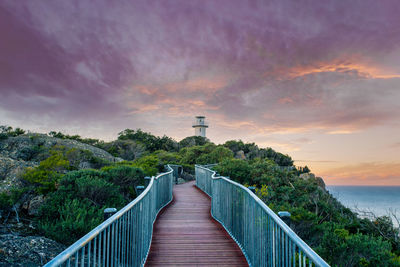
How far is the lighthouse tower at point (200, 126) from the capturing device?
59469 millimetres

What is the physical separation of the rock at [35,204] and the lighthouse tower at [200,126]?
4716 centimetres

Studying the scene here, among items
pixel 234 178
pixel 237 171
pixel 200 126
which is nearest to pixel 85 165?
pixel 234 178

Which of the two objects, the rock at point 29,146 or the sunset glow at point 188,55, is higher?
the sunset glow at point 188,55

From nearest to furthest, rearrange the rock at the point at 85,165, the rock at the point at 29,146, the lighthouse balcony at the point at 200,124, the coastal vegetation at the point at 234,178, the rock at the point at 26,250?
1. the rock at the point at 26,250
2. the coastal vegetation at the point at 234,178
3. the rock at the point at 85,165
4. the rock at the point at 29,146
5. the lighthouse balcony at the point at 200,124

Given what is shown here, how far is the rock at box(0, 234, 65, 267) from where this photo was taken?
20.5 feet

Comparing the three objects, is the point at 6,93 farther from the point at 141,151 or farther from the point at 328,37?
the point at 328,37

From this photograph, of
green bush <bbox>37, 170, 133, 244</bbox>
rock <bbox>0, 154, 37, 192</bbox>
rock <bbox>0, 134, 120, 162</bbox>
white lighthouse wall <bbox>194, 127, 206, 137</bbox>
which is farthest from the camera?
white lighthouse wall <bbox>194, 127, 206, 137</bbox>

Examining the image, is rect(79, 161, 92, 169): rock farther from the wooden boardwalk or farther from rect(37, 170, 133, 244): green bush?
the wooden boardwalk

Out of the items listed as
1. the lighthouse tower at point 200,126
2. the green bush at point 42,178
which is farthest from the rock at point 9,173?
the lighthouse tower at point 200,126

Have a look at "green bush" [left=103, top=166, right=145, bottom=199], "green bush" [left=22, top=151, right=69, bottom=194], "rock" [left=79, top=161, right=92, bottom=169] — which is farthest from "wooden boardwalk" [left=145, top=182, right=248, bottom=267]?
"rock" [left=79, top=161, right=92, bottom=169]

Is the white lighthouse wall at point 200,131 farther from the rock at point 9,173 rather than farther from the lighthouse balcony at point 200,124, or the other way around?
the rock at point 9,173

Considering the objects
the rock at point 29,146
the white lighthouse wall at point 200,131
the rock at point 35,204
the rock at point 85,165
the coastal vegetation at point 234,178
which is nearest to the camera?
the coastal vegetation at point 234,178

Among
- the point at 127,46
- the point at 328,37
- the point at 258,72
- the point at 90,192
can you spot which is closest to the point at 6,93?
the point at 127,46

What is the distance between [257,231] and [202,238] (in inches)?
95.6
